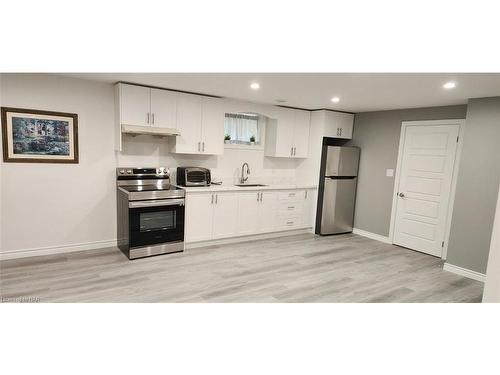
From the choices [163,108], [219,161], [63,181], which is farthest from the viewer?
[219,161]

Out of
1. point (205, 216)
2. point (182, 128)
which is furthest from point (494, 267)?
point (182, 128)

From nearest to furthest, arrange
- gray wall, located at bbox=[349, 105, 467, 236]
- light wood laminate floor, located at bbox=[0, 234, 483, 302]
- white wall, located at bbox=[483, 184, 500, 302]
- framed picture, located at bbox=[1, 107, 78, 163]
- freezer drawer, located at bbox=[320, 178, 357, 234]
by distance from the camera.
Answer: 1. white wall, located at bbox=[483, 184, 500, 302]
2. light wood laminate floor, located at bbox=[0, 234, 483, 302]
3. framed picture, located at bbox=[1, 107, 78, 163]
4. gray wall, located at bbox=[349, 105, 467, 236]
5. freezer drawer, located at bbox=[320, 178, 357, 234]

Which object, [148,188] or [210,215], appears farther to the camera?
[210,215]

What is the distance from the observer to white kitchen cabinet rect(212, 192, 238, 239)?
4.64 m

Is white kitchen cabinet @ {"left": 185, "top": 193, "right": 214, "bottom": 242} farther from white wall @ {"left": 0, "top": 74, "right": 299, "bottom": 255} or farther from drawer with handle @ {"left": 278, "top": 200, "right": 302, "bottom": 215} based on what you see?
drawer with handle @ {"left": 278, "top": 200, "right": 302, "bottom": 215}

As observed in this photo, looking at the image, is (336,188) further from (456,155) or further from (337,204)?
(456,155)

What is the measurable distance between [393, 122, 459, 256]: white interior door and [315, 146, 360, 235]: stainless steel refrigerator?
832mm

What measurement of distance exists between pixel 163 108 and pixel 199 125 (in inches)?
22.4

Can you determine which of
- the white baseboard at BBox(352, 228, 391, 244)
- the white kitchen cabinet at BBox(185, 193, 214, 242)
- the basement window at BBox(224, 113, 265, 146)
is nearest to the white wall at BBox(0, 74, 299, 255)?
the white kitchen cabinet at BBox(185, 193, 214, 242)

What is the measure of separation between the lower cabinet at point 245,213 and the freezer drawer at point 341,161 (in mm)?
549

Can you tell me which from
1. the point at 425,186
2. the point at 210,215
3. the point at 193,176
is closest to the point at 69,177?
the point at 193,176

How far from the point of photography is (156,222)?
412 cm

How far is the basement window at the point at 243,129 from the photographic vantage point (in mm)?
5242

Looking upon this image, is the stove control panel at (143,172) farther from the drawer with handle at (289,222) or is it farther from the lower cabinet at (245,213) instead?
the drawer with handle at (289,222)
